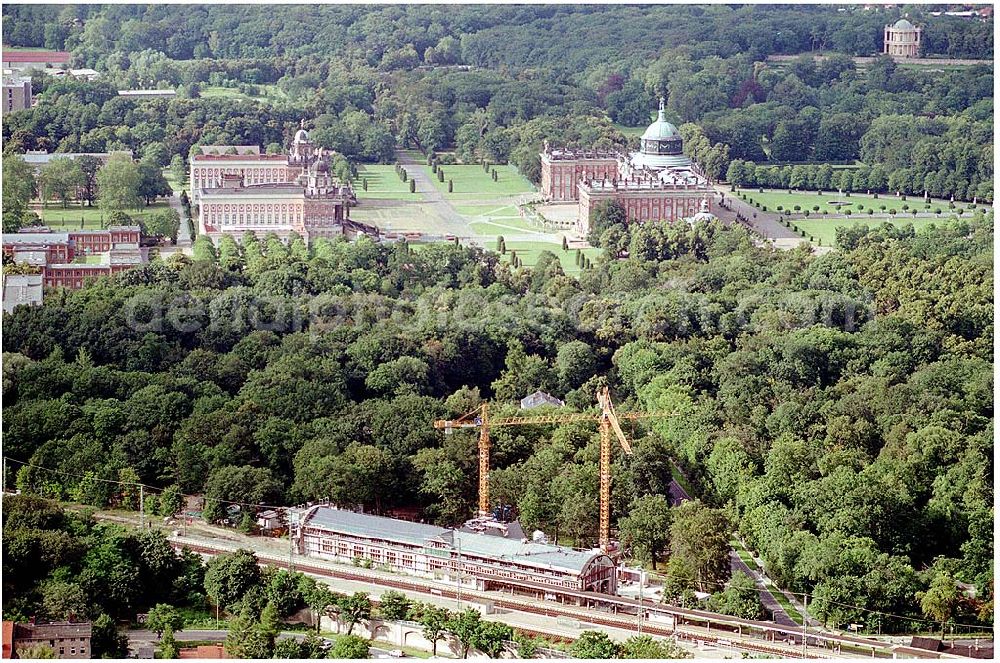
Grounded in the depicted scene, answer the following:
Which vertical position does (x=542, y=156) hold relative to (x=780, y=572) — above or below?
above

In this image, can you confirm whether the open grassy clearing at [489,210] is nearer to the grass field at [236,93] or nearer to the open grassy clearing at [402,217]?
the open grassy clearing at [402,217]

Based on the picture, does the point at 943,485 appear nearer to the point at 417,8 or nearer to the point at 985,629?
the point at 985,629

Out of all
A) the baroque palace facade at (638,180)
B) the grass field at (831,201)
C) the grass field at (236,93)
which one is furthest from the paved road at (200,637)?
the grass field at (236,93)

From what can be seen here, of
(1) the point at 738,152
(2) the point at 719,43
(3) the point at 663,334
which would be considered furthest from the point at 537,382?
(2) the point at 719,43

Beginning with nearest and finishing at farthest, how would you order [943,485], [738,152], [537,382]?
[943,485] → [537,382] → [738,152]

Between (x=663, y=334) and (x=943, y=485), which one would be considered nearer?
(x=943, y=485)

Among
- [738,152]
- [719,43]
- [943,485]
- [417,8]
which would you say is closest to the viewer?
[943,485]
